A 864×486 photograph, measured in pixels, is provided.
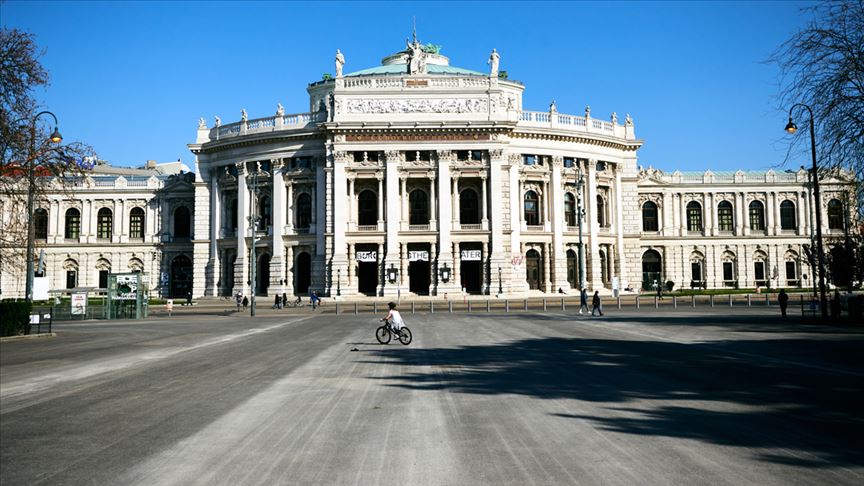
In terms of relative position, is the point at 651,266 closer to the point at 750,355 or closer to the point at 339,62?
the point at 339,62

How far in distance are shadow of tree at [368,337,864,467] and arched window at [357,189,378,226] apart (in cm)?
4183

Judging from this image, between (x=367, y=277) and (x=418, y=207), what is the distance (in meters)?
8.48

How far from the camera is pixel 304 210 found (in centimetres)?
6444

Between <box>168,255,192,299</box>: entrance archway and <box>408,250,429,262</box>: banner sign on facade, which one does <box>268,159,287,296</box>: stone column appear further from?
<box>168,255,192,299</box>: entrance archway

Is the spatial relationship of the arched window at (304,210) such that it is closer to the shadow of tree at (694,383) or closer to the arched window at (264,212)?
the arched window at (264,212)

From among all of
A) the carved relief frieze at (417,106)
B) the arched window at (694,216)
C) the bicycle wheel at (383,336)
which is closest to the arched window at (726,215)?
the arched window at (694,216)

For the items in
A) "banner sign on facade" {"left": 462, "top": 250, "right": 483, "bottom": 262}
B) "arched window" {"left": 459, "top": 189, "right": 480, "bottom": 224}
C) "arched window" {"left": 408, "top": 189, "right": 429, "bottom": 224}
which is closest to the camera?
"banner sign on facade" {"left": 462, "top": 250, "right": 483, "bottom": 262}

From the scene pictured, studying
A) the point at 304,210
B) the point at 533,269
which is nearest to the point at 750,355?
the point at 533,269

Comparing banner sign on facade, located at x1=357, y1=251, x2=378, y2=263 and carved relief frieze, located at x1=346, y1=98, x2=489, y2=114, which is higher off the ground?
carved relief frieze, located at x1=346, y1=98, x2=489, y2=114

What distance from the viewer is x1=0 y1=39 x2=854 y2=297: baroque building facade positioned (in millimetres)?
60062

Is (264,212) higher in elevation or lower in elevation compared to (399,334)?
higher

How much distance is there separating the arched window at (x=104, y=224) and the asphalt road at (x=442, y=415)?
59.6m

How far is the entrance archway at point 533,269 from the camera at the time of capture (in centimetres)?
6366

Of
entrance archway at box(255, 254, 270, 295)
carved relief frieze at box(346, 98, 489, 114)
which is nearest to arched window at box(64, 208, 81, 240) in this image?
entrance archway at box(255, 254, 270, 295)
